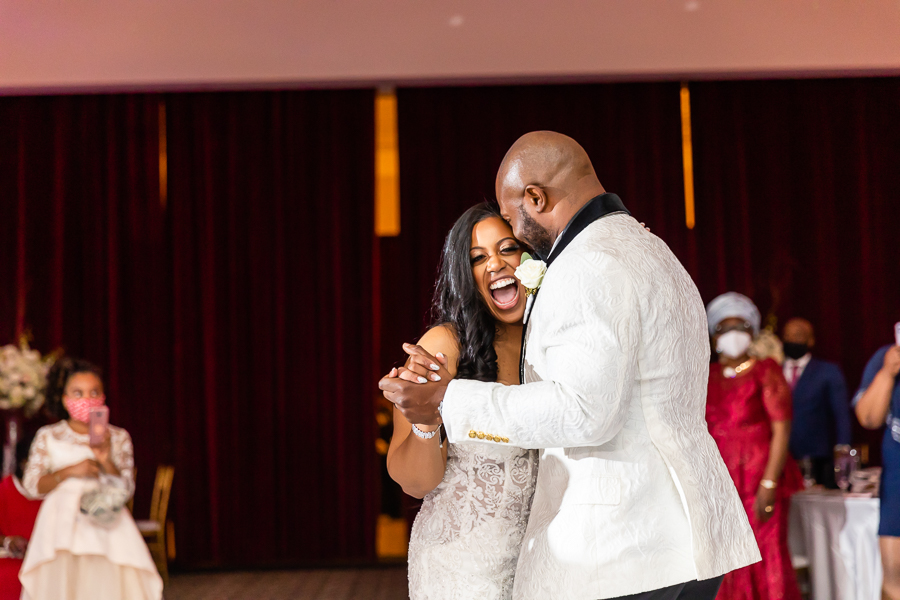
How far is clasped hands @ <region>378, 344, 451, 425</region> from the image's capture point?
1779 mm

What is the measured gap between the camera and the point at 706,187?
7.31 m

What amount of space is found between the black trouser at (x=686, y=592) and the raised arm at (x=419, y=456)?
24.9 inches

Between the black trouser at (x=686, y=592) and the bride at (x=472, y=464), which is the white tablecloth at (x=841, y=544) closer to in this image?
the bride at (x=472, y=464)

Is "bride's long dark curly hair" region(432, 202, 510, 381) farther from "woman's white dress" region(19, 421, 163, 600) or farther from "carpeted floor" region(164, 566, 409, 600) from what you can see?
"carpeted floor" region(164, 566, 409, 600)

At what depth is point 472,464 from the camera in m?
2.19

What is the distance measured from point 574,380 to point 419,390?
1.22 ft

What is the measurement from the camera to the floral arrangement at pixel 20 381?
542cm

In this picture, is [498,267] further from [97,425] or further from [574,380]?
[97,425]

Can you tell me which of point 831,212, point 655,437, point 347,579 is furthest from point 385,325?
point 655,437

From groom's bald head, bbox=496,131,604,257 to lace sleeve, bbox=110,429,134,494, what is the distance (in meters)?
3.57

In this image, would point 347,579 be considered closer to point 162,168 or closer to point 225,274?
point 225,274

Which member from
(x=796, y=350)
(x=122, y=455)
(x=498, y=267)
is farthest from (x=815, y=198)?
(x=122, y=455)

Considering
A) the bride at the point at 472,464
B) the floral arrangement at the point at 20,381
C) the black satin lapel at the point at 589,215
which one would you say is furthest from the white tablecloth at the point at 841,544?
the floral arrangement at the point at 20,381

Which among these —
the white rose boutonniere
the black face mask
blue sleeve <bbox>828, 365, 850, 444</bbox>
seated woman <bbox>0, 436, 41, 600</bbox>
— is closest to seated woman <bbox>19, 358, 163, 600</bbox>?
Answer: seated woman <bbox>0, 436, 41, 600</bbox>
